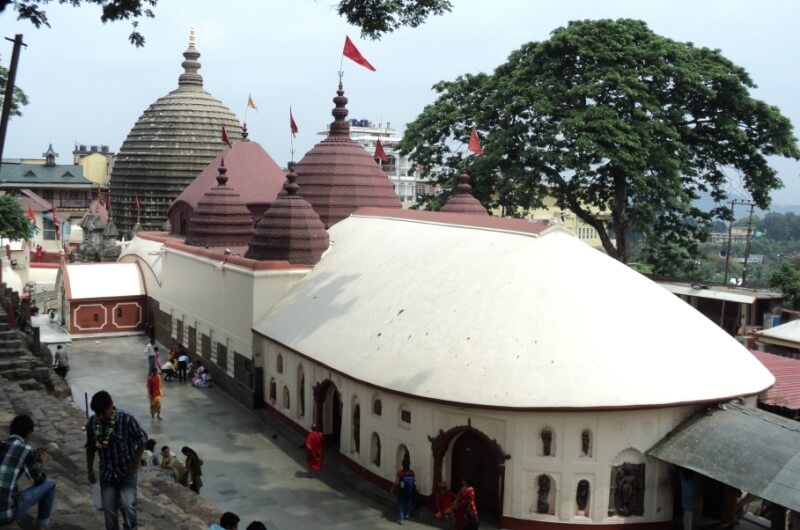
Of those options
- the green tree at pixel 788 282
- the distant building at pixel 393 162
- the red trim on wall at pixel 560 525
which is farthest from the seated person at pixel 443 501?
the distant building at pixel 393 162

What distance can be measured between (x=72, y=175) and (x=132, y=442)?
68.7 m

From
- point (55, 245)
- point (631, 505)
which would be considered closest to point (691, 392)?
point (631, 505)

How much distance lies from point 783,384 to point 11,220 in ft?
90.9

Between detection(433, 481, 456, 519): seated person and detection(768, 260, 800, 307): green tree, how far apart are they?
72.5 feet

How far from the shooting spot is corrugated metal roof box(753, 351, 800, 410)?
17.8 metres

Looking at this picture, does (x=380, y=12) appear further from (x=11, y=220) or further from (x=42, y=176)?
(x=42, y=176)

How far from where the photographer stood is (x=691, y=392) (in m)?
15.2

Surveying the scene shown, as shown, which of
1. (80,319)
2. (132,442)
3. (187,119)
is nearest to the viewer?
(132,442)

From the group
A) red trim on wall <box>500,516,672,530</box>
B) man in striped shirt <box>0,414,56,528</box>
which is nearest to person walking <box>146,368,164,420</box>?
red trim on wall <box>500,516,672,530</box>

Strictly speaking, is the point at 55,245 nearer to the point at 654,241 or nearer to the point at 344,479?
the point at 654,241

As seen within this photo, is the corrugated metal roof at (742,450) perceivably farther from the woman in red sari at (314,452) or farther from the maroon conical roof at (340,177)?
the maroon conical roof at (340,177)

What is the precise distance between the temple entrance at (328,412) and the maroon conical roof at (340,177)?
10071mm

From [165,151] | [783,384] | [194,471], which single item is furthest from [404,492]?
[165,151]

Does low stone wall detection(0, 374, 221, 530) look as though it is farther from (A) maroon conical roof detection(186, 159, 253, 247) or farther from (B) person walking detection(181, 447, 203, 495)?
(A) maroon conical roof detection(186, 159, 253, 247)
